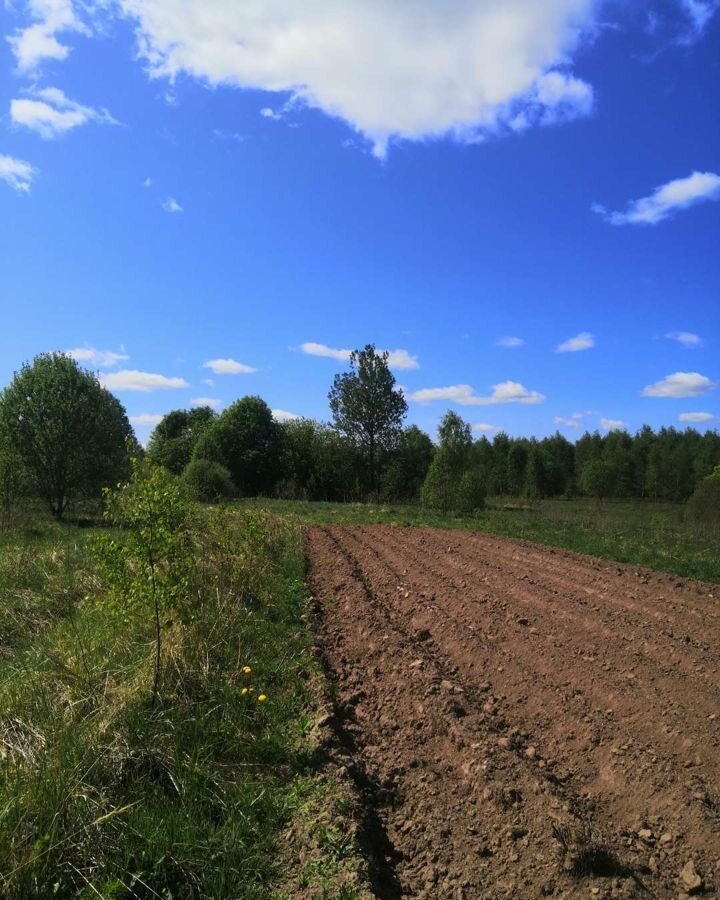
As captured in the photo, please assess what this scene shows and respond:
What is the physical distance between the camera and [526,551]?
48.0 ft

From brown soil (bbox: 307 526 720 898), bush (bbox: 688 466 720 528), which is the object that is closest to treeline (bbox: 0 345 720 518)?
brown soil (bbox: 307 526 720 898)

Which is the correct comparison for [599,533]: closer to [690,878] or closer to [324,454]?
[690,878]

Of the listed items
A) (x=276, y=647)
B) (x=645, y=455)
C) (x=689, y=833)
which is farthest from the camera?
(x=645, y=455)

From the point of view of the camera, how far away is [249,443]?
5600cm

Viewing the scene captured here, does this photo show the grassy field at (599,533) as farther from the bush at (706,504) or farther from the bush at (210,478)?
the bush at (210,478)

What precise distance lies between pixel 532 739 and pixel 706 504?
30.4 metres

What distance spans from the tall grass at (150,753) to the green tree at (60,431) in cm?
2549

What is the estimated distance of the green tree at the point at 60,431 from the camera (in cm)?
3017

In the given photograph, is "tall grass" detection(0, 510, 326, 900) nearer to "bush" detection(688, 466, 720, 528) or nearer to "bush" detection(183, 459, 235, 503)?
"bush" detection(183, 459, 235, 503)

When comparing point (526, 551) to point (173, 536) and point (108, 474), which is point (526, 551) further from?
point (108, 474)

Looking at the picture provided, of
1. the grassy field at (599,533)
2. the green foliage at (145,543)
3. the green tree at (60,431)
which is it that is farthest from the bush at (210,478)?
the green foliage at (145,543)

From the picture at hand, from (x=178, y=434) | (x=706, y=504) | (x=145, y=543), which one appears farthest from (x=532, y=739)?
(x=178, y=434)

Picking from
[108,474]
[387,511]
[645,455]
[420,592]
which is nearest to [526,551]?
[420,592]

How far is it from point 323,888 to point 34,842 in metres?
1.47
